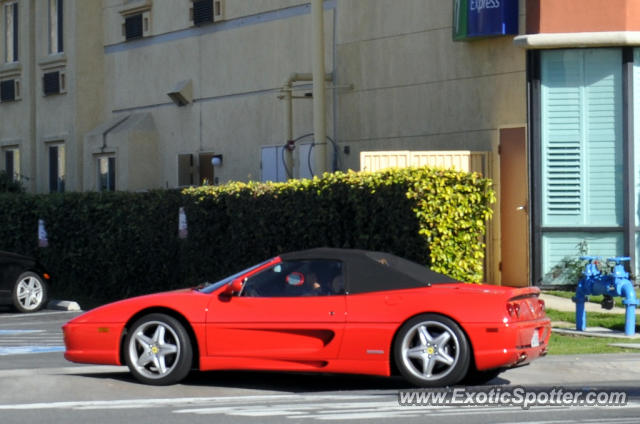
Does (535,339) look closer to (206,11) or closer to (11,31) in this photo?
(206,11)

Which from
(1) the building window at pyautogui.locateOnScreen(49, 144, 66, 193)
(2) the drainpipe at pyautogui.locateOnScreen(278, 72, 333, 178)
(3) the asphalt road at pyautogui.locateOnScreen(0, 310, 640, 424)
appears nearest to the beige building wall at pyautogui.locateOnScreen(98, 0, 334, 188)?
(2) the drainpipe at pyautogui.locateOnScreen(278, 72, 333, 178)

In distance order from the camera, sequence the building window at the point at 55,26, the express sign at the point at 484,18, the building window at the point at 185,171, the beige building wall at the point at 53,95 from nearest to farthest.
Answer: the express sign at the point at 484,18 → the building window at the point at 185,171 → the beige building wall at the point at 53,95 → the building window at the point at 55,26

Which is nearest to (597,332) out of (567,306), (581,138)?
(567,306)

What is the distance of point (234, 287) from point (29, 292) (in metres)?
11.3

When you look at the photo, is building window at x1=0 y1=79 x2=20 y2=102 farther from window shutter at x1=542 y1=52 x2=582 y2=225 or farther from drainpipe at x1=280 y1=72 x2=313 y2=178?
window shutter at x1=542 y1=52 x2=582 y2=225

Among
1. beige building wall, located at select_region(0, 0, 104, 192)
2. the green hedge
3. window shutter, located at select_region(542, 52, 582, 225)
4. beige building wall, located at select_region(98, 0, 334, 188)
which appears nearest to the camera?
the green hedge

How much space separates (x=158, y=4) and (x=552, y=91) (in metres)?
12.0

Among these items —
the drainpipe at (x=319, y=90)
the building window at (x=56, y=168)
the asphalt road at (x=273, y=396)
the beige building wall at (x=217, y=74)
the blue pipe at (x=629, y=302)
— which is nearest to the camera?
the asphalt road at (x=273, y=396)

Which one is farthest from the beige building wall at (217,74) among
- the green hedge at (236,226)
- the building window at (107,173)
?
the green hedge at (236,226)

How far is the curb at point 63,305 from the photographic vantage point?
2223cm

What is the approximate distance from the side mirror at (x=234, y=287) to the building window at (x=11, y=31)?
74.5ft

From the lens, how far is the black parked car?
21.1 metres

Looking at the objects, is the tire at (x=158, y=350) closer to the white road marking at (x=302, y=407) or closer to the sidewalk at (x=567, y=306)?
the white road marking at (x=302, y=407)

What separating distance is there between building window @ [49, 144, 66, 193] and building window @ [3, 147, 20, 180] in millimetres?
1270
